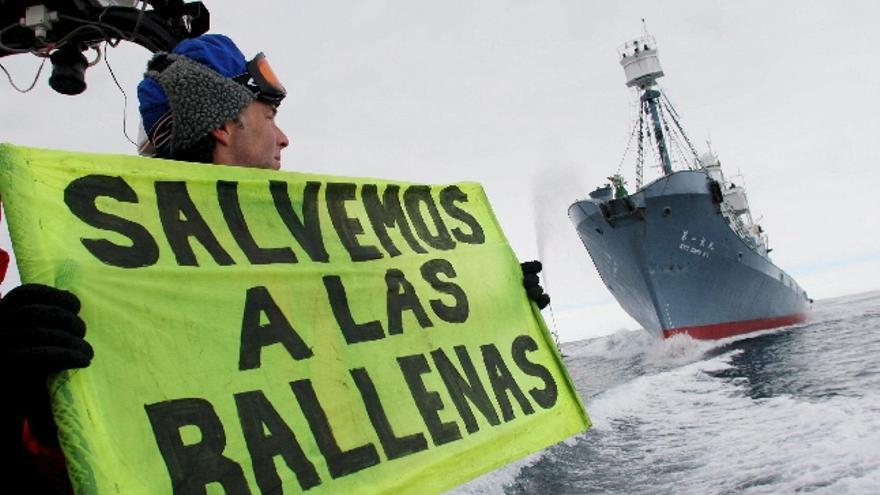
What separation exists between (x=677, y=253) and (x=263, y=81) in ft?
73.0

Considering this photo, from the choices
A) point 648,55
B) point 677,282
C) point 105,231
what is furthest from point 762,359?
point 105,231

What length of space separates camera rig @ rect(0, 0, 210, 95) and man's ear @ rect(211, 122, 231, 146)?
4128mm

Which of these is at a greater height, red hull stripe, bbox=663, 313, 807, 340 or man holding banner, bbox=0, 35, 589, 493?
man holding banner, bbox=0, 35, 589, 493

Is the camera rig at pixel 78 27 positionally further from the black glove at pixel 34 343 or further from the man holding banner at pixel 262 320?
the black glove at pixel 34 343

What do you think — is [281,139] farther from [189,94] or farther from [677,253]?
[677,253]

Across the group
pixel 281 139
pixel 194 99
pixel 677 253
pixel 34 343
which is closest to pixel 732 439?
pixel 281 139

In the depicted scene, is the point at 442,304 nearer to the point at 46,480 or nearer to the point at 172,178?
the point at 172,178

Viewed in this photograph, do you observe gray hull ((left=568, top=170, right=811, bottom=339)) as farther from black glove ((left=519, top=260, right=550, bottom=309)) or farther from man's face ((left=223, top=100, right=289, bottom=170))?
man's face ((left=223, top=100, right=289, bottom=170))

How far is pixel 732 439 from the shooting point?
7.83 metres

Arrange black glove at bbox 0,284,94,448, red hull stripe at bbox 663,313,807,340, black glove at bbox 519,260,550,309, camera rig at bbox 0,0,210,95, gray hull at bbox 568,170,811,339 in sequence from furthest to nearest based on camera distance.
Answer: red hull stripe at bbox 663,313,807,340 → gray hull at bbox 568,170,811,339 → camera rig at bbox 0,0,210,95 → black glove at bbox 519,260,550,309 → black glove at bbox 0,284,94,448

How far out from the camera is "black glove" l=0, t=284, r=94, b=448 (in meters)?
1.28

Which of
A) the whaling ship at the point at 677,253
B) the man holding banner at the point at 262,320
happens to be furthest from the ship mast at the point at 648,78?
the man holding banner at the point at 262,320

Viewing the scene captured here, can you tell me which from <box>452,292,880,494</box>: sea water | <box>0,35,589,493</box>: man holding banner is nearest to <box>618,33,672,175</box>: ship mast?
<box>452,292,880,494</box>: sea water

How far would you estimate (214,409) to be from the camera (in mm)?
1641
